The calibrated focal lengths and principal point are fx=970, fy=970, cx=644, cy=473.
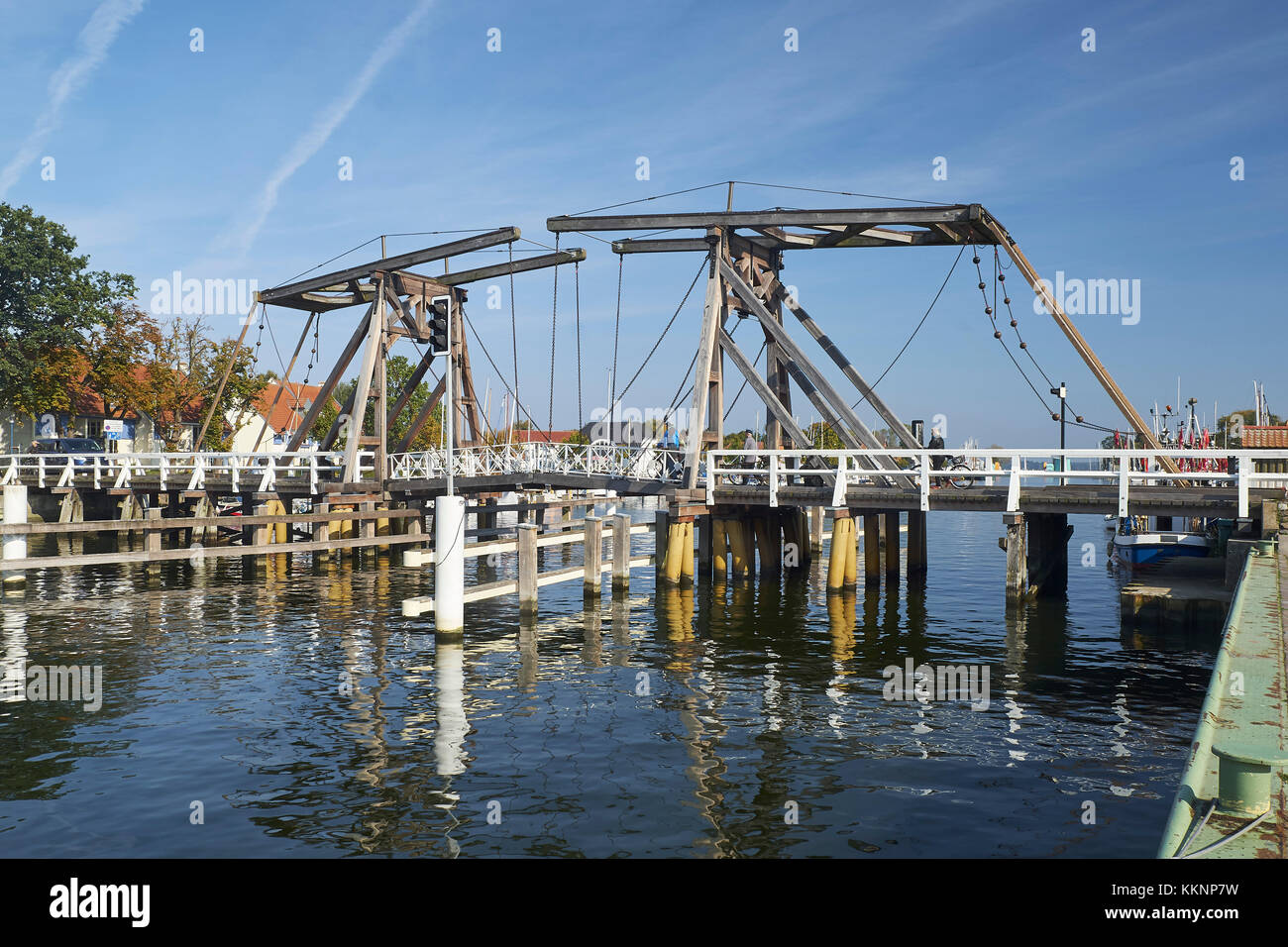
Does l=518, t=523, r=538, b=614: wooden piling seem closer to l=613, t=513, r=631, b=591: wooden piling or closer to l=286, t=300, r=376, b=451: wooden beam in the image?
l=613, t=513, r=631, b=591: wooden piling

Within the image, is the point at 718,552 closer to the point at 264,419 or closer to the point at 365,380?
the point at 365,380

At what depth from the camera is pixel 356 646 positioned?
58.0 feet

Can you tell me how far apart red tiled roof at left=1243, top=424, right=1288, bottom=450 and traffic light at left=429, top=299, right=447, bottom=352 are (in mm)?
20240

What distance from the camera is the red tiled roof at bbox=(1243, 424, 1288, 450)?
24234mm

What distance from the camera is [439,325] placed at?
15312mm

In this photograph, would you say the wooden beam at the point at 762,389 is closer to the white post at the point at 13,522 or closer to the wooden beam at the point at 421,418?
the wooden beam at the point at 421,418

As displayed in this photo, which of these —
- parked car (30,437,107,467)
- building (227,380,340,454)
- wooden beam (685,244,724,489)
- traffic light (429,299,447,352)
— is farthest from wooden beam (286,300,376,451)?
building (227,380,340,454)

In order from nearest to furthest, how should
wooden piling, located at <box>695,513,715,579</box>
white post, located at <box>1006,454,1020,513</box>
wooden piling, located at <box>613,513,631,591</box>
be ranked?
1. white post, located at <box>1006,454,1020,513</box>
2. wooden piling, located at <box>613,513,631,591</box>
3. wooden piling, located at <box>695,513,715,579</box>

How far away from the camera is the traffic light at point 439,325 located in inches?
590

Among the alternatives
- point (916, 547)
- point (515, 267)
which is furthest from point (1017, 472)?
point (515, 267)
